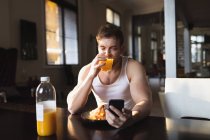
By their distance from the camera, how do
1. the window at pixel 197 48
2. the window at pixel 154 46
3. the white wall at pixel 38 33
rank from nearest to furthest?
the white wall at pixel 38 33 → the window at pixel 197 48 → the window at pixel 154 46

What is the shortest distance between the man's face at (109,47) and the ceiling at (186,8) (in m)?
1.96

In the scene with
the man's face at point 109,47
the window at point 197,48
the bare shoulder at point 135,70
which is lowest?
the bare shoulder at point 135,70

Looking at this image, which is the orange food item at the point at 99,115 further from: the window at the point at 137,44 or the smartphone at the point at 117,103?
the window at the point at 137,44

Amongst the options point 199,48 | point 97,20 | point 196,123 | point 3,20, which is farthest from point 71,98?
point 199,48

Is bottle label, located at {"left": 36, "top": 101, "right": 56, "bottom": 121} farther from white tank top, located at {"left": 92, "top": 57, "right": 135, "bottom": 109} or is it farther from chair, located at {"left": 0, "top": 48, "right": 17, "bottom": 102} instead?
chair, located at {"left": 0, "top": 48, "right": 17, "bottom": 102}

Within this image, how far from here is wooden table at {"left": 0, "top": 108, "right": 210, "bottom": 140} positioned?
3.14 feet

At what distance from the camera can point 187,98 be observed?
1563 mm

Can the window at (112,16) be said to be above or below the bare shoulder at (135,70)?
above

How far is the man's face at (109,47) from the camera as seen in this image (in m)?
1.51

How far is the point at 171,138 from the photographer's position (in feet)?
3.03

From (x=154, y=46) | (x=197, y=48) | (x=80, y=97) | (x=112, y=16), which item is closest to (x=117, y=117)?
(x=80, y=97)

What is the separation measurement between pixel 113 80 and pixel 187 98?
464 mm

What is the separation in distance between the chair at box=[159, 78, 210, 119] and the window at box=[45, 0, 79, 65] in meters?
5.05

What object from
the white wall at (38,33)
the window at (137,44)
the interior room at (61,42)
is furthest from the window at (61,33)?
the window at (137,44)
